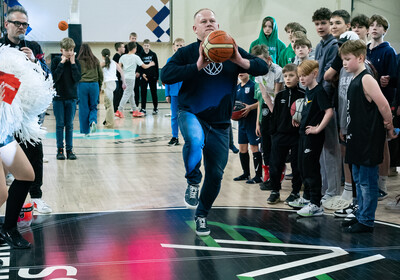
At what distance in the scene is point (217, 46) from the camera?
13.0 ft

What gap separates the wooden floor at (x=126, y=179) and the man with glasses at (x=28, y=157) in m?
0.39

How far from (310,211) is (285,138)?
0.85m

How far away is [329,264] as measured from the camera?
3.96 meters

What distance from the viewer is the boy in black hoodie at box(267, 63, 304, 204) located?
5.73 m

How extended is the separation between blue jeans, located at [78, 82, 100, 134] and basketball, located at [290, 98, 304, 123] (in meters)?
5.54

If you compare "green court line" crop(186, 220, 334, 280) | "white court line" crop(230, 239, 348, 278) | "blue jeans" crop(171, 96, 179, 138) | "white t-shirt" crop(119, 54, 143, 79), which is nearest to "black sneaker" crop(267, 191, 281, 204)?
"green court line" crop(186, 220, 334, 280)

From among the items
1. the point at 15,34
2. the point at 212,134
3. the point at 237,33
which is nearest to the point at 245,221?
the point at 212,134

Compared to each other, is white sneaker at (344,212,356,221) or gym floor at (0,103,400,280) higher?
white sneaker at (344,212,356,221)

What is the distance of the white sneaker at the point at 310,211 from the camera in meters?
5.28

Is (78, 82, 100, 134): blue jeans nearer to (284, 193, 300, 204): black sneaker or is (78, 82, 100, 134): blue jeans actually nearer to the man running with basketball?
(284, 193, 300, 204): black sneaker

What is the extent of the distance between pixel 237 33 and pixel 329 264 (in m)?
15.0

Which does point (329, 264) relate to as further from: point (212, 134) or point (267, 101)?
point (267, 101)

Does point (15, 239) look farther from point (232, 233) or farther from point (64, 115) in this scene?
point (64, 115)

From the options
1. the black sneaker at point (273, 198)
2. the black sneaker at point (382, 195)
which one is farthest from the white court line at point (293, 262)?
the black sneaker at point (382, 195)
